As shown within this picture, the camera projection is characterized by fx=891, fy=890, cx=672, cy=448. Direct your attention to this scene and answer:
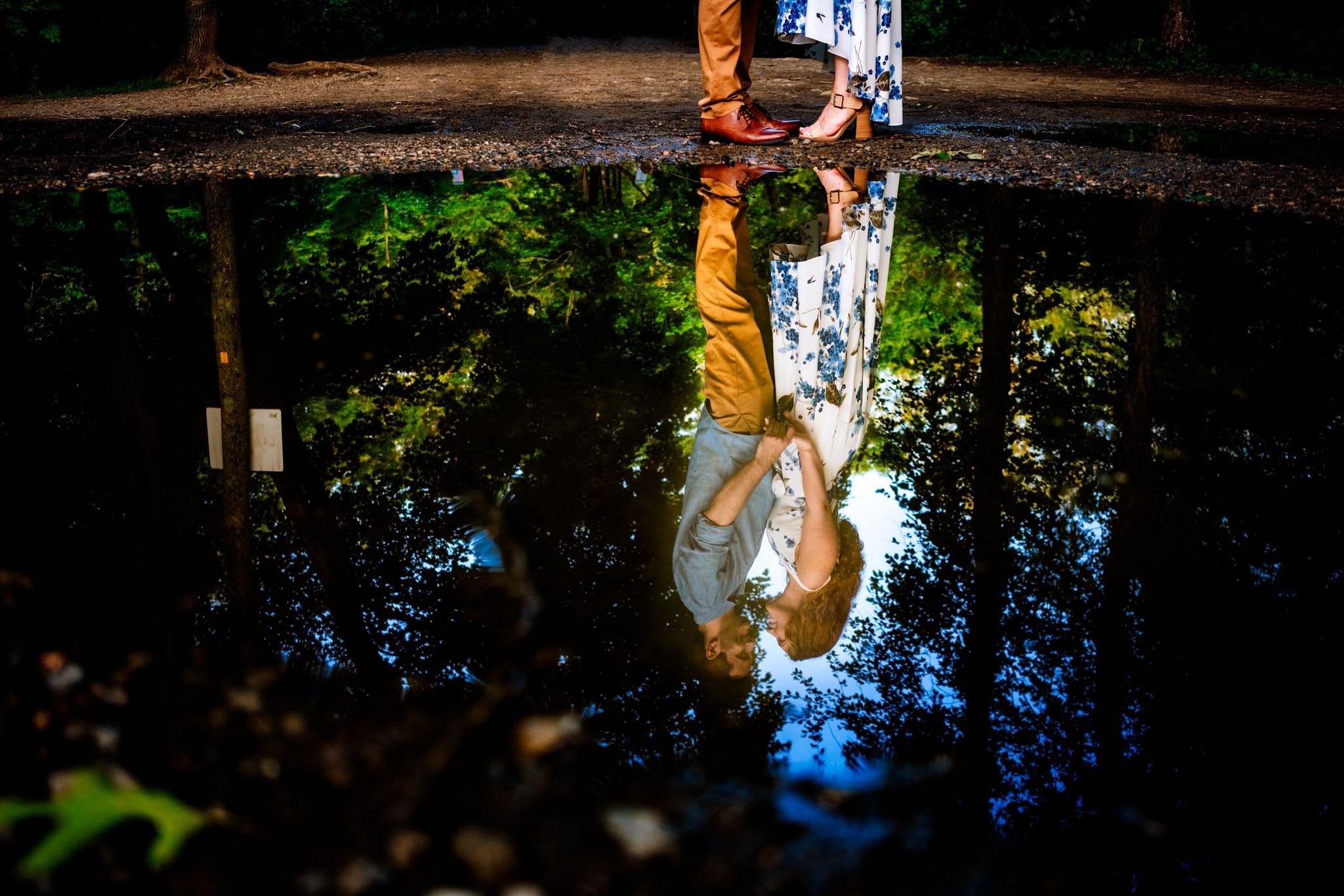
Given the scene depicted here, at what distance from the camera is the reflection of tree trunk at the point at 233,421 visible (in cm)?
153

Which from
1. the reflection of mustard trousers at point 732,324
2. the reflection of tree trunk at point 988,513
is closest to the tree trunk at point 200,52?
the reflection of mustard trousers at point 732,324

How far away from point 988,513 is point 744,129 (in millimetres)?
3309

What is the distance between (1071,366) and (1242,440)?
54 cm

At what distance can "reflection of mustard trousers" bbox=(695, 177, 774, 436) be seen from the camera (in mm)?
2320

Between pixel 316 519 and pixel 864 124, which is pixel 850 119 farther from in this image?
pixel 316 519

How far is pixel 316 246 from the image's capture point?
3131 millimetres

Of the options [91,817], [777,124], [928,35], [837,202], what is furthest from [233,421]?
[928,35]

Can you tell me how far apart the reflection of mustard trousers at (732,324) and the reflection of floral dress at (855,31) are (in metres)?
A: 1.38

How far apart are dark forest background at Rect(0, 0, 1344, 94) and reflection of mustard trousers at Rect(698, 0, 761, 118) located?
6275mm

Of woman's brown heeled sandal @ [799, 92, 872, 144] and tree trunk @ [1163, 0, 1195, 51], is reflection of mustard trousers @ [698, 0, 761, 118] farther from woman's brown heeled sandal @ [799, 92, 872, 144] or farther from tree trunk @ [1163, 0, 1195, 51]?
tree trunk @ [1163, 0, 1195, 51]

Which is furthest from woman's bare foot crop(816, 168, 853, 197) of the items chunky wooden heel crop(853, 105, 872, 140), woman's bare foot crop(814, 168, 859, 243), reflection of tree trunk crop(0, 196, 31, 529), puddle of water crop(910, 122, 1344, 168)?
reflection of tree trunk crop(0, 196, 31, 529)

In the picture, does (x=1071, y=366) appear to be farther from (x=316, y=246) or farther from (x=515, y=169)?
(x=515, y=169)

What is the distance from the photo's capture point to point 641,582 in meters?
1.59

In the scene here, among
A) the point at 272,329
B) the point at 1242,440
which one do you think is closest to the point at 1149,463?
the point at 1242,440
